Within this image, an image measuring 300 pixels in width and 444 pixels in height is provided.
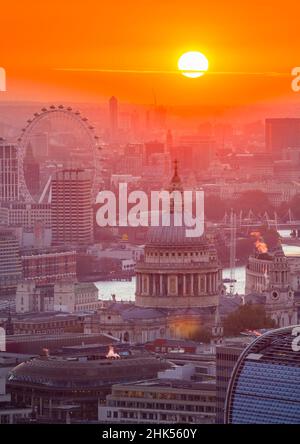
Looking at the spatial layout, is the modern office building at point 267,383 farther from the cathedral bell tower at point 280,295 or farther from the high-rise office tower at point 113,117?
the high-rise office tower at point 113,117

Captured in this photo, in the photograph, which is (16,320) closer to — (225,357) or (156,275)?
(156,275)

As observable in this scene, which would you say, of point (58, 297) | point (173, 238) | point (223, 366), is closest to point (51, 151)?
point (58, 297)

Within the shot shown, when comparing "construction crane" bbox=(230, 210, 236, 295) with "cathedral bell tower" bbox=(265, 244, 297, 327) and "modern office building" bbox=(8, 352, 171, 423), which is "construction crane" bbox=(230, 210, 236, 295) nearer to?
"cathedral bell tower" bbox=(265, 244, 297, 327)

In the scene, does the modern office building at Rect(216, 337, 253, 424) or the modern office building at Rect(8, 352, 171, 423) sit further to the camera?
the modern office building at Rect(8, 352, 171, 423)

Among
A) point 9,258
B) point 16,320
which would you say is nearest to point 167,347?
point 16,320

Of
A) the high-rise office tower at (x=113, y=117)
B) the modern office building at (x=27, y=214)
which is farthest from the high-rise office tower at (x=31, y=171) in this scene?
the high-rise office tower at (x=113, y=117)

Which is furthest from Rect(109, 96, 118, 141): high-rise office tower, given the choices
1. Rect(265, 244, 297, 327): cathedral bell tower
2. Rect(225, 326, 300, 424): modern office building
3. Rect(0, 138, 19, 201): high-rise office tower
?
Rect(225, 326, 300, 424): modern office building

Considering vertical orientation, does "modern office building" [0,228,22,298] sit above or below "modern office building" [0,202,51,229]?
below
